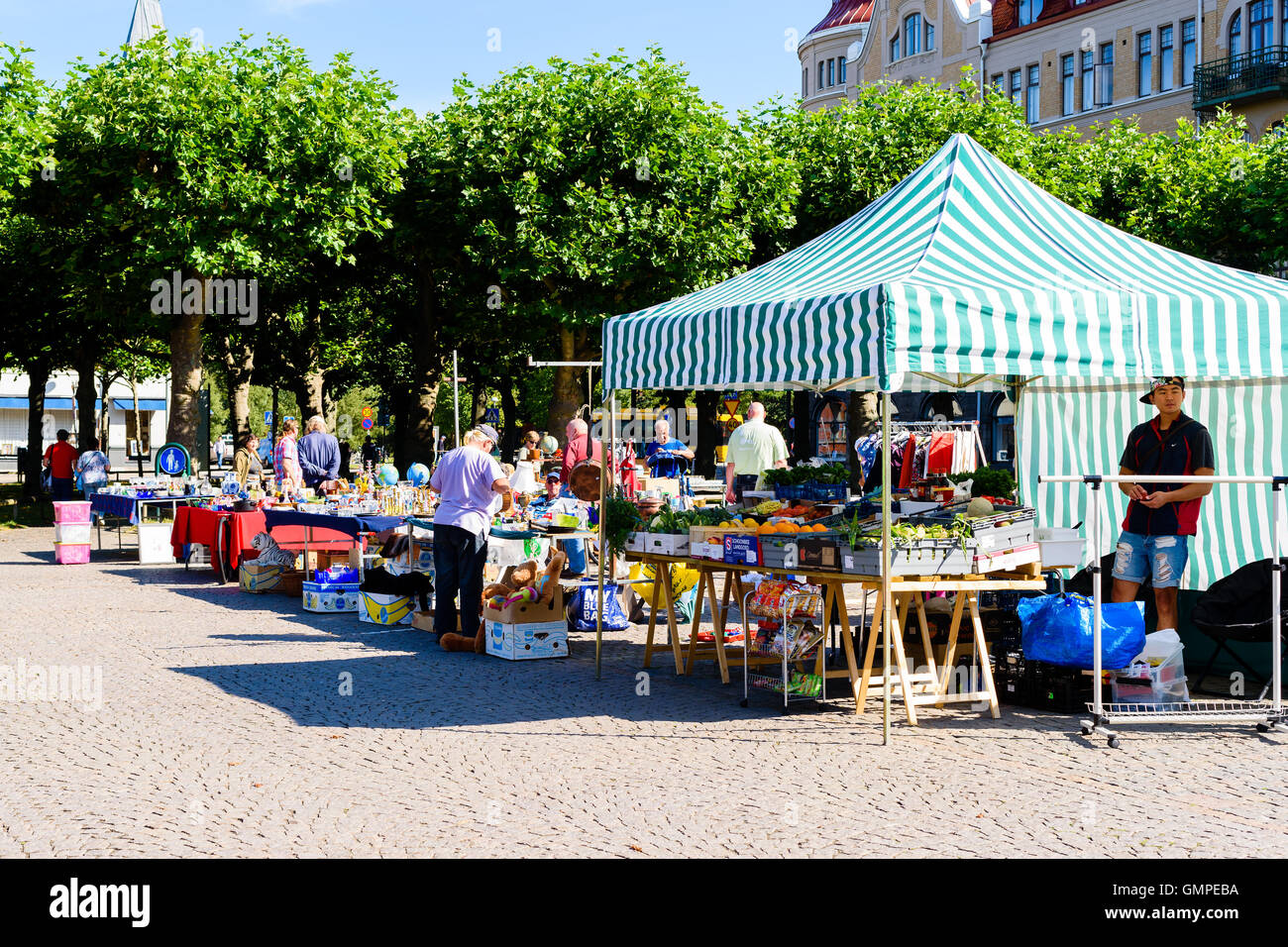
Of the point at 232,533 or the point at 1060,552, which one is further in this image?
the point at 232,533

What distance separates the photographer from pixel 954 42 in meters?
56.1

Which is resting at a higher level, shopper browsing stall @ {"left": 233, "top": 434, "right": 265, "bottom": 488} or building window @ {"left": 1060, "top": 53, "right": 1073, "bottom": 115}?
building window @ {"left": 1060, "top": 53, "right": 1073, "bottom": 115}

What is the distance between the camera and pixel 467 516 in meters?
11.4

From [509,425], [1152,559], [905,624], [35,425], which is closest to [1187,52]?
[509,425]

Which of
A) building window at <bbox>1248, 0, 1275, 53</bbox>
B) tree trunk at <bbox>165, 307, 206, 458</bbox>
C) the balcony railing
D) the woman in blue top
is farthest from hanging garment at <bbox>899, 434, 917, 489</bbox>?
building window at <bbox>1248, 0, 1275, 53</bbox>

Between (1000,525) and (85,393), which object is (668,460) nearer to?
(1000,525)

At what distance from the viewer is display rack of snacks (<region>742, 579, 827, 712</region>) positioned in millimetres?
9047

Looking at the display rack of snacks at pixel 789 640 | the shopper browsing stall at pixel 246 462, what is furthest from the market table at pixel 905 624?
the shopper browsing stall at pixel 246 462

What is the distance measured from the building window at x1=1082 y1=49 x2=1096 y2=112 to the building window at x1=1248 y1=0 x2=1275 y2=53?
290 inches

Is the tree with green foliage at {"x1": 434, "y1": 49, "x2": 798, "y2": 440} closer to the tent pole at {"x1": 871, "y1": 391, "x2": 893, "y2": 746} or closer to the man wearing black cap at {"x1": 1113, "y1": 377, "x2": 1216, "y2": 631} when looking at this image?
the man wearing black cap at {"x1": 1113, "y1": 377, "x2": 1216, "y2": 631}

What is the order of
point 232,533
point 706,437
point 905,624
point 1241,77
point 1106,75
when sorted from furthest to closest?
1. point 1106,75
2. point 1241,77
3. point 706,437
4. point 232,533
5. point 905,624

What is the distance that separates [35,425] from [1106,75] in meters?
37.6

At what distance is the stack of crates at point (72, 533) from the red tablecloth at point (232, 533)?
121cm

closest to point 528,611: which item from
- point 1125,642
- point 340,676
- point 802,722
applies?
point 340,676
